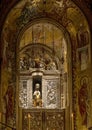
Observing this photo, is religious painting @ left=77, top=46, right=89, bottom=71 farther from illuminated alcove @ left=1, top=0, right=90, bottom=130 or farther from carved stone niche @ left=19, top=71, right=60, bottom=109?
carved stone niche @ left=19, top=71, right=60, bottom=109

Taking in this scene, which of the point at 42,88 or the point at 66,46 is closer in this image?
the point at 66,46

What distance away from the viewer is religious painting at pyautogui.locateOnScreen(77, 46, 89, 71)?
908 inches

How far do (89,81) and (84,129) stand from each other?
2.18 metres

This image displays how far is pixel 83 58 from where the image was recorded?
2355 centimetres

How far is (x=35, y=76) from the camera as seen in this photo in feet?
99.2

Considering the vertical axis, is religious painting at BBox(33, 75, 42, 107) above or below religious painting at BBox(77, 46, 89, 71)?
below

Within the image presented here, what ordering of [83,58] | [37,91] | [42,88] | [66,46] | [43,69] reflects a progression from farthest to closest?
1. [43,69]
2. [42,88]
3. [37,91]
4. [66,46]
5. [83,58]

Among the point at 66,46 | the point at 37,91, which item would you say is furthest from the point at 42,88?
the point at 66,46

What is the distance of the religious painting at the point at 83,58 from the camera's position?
2308cm

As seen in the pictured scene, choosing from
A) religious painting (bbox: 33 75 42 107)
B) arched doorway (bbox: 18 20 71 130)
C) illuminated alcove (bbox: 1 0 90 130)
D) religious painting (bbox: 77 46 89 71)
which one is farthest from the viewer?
arched doorway (bbox: 18 20 71 130)

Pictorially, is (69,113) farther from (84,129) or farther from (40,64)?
(40,64)

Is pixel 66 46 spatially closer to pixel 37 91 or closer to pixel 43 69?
pixel 37 91

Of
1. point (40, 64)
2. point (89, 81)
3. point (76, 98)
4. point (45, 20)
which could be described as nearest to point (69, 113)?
point (76, 98)

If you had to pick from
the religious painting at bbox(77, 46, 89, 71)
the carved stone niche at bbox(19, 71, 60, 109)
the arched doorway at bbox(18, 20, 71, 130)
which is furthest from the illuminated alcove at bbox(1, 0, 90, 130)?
the carved stone niche at bbox(19, 71, 60, 109)
